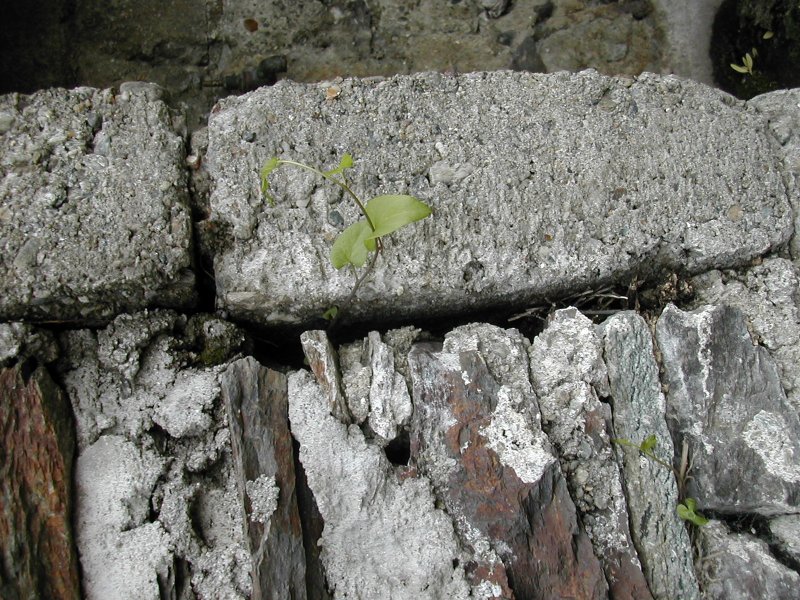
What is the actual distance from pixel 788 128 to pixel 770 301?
448 mm

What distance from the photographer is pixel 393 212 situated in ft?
4.39

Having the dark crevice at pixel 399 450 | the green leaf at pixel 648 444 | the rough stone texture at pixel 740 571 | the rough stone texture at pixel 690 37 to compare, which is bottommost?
the rough stone texture at pixel 740 571

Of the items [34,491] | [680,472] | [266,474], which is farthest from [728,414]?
[34,491]

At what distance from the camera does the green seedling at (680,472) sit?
1388 mm

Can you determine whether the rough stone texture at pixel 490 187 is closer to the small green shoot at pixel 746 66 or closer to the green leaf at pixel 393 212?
the green leaf at pixel 393 212

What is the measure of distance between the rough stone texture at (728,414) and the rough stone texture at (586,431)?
0.54 ft

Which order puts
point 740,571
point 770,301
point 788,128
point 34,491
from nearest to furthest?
point 34,491
point 740,571
point 770,301
point 788,128

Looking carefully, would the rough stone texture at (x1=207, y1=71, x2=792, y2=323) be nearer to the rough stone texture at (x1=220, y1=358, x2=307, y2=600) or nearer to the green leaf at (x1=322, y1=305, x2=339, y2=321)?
the green leaf at (x1=322, y1=305, x2=339, y2=321)

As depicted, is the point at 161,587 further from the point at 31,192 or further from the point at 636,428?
the point at 636,428

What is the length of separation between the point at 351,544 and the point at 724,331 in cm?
87

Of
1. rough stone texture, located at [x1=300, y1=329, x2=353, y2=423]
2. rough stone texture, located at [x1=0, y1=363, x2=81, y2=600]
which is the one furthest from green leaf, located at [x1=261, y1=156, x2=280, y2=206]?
rough stone texture, located at [x1=0, y1=363, x2=81, y2=600]

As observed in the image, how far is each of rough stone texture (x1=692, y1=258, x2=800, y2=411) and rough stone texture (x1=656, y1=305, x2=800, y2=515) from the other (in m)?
0.04

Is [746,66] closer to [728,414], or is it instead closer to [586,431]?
[728,414]

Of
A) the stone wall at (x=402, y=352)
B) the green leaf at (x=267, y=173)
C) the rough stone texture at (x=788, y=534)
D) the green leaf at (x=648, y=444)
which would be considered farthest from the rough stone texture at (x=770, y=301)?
the green leaf at (x=267, y=173)
